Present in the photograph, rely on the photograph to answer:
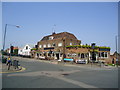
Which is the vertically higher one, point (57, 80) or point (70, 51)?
point (70, 51)

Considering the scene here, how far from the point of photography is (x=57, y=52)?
130ft

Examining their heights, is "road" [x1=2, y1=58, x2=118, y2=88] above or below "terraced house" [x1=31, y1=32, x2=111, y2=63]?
below

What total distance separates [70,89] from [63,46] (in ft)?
100.0

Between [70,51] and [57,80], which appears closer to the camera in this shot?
[57,80]

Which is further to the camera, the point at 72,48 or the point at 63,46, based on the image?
the point at 63,46

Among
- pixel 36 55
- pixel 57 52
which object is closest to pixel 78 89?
pixel 57 52

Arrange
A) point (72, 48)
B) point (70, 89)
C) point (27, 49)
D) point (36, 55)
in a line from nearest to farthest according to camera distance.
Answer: point (70, 89), point (72, 48), point (36, 55), point (27, 49)

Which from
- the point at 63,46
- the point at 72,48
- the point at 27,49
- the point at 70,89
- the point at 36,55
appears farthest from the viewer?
the point at 27,49

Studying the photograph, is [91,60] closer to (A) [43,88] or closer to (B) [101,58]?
(B) [101,58]

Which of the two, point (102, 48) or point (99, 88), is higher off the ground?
point (102, 48)

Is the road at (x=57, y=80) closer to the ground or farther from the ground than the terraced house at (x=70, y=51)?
closer to the ground

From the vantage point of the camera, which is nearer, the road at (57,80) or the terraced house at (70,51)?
the road at (57,80)

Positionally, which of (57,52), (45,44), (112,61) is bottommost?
(112,61)

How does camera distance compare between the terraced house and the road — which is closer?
the road
